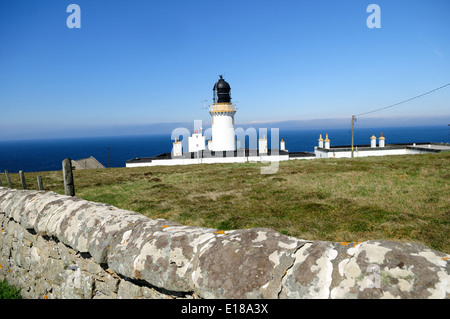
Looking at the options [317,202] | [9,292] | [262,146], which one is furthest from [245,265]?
[262,146]

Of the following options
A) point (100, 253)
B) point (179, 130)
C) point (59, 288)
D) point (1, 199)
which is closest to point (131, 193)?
point (1, 199)

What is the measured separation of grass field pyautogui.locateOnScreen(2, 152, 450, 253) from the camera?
7973 mm

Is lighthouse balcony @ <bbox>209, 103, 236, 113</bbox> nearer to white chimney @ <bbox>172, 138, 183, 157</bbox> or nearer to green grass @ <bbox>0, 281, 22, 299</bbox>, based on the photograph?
white chimney @ <bbox>172, 138, 183, 157</bbox>

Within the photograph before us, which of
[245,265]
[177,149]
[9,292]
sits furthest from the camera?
[177,149]

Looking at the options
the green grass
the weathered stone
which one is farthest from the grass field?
the weathered stone

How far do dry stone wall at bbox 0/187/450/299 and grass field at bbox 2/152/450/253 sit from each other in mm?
5058

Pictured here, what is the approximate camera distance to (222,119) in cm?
4941

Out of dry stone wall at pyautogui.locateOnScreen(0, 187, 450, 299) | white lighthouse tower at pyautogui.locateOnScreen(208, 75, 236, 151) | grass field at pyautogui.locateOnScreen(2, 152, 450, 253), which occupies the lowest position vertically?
grass field at pyautogui.locateOnScreen(2, 152, 450, 253)

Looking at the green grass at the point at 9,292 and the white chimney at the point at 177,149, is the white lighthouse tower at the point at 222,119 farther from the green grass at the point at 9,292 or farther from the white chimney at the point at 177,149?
the green grass at the point at 9,292

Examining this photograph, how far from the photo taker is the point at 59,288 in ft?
15.7

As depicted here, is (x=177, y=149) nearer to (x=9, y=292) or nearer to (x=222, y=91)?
(x=222, y=91)

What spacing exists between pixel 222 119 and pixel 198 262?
155 feet
